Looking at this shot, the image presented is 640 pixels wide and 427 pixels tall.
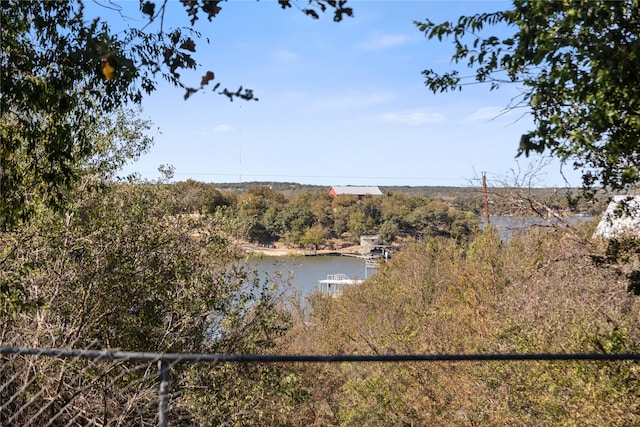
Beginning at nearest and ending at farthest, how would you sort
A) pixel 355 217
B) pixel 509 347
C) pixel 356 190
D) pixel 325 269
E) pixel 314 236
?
1. pixel 509 347
2. pixel 314 236
3. pixel 325 269
4. pixel 355 217
5. pixel 356 190

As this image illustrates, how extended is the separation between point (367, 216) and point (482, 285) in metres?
28.0

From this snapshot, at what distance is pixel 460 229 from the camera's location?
3023cm

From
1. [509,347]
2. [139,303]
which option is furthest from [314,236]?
[139,303]

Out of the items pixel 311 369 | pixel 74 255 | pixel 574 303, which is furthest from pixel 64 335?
pixel 311 369

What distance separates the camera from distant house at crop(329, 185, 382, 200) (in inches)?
2005

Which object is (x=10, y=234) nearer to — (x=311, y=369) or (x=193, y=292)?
(x=193, y=292)

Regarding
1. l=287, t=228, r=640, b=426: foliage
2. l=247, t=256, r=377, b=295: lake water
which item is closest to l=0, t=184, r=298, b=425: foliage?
l=287, t=228, r=640, b=426: foliage

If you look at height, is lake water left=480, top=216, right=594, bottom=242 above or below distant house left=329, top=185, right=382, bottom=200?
below

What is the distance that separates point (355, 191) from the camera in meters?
55.0

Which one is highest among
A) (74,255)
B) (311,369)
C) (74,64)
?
(74,64)

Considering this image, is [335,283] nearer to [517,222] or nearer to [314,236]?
[314,236]

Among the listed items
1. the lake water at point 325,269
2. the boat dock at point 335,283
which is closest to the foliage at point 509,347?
the boat dock at point 335,283

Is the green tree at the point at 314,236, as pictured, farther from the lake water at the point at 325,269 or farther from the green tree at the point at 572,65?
the green tree at the point at 572,65

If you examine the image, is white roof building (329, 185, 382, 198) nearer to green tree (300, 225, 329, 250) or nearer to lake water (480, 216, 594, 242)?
green tree (300, 225, 329, 250)
